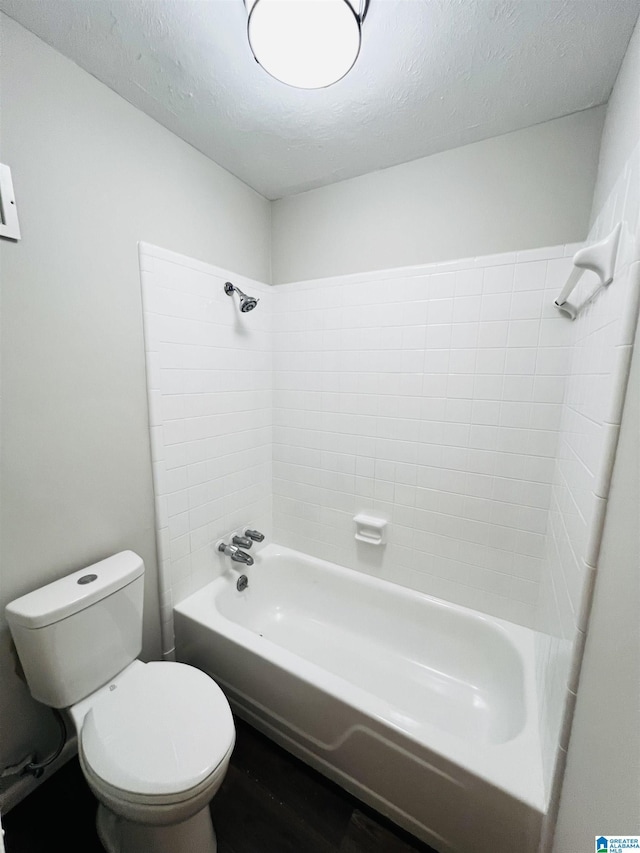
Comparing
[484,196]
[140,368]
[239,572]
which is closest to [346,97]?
[484,196]

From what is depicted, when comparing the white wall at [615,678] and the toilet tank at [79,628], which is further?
the toilet tank at [79,628]

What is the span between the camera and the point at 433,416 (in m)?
1.56

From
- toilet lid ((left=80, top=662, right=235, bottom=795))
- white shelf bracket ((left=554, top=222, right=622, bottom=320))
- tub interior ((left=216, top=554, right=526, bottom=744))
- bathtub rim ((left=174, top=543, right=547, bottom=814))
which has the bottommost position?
tub interior ((left=216, top=554, right=526, bottom=744))

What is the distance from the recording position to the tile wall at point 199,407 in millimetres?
1384

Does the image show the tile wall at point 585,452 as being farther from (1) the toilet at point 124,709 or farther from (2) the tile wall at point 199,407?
(2) the tile wall at point 199,407

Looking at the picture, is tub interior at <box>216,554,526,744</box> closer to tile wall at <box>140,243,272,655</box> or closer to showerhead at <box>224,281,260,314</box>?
tile wall at <box>140,243,272,655</box>

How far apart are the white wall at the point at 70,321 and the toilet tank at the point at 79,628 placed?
88mm

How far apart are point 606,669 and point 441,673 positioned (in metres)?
1.15

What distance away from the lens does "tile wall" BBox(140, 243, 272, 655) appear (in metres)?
1.38

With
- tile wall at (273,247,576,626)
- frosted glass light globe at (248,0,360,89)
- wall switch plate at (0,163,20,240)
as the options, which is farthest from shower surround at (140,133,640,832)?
frosted glass light globe at (248,0,360,89)

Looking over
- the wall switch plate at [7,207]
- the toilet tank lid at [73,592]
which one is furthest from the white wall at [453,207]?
the toilet tank lid at [73,592]

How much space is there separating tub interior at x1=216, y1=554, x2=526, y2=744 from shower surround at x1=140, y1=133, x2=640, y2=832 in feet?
0.37

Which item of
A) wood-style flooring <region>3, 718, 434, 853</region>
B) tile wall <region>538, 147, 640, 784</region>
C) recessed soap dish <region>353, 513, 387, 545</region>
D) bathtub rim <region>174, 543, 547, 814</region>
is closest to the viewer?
tile wall <region>538, 147, 640, 784</region>

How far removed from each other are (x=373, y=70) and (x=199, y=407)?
138cm
